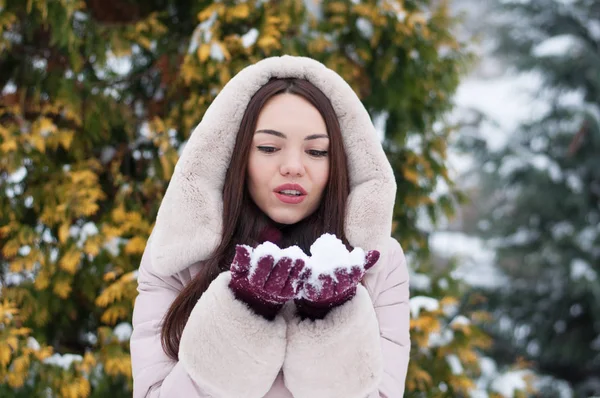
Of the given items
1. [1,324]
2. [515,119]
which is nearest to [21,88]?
[1,324]

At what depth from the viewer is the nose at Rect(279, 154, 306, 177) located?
1387 millimetres

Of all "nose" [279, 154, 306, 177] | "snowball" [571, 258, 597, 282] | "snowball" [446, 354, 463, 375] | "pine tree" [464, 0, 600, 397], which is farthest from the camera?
"pine tree" [464, 0, 600, 397]

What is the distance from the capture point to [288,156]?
1.40 metres

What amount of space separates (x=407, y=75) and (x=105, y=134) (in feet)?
5.00

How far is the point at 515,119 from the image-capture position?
573cm

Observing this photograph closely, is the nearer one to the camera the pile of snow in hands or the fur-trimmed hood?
the pile of snow in hands

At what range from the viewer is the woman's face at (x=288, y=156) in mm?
1404

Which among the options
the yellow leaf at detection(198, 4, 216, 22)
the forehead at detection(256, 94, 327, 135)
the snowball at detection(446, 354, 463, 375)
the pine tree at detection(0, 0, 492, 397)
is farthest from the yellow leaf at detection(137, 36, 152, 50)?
the snowball at detection(446, 354, 463, 375)

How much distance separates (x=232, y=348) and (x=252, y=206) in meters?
0.42

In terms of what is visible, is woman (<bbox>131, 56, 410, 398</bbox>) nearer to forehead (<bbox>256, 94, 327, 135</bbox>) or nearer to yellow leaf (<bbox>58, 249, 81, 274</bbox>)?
forehead (<bbox>256, 94, 327, 135</bbox>)

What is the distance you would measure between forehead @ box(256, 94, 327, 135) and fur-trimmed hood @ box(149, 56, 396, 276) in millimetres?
70

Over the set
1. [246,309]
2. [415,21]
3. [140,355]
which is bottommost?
[140,355]

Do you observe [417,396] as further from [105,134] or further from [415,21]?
[105,134]

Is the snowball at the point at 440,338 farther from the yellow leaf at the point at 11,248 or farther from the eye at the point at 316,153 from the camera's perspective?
the yellow leaf at the point at 11,248
